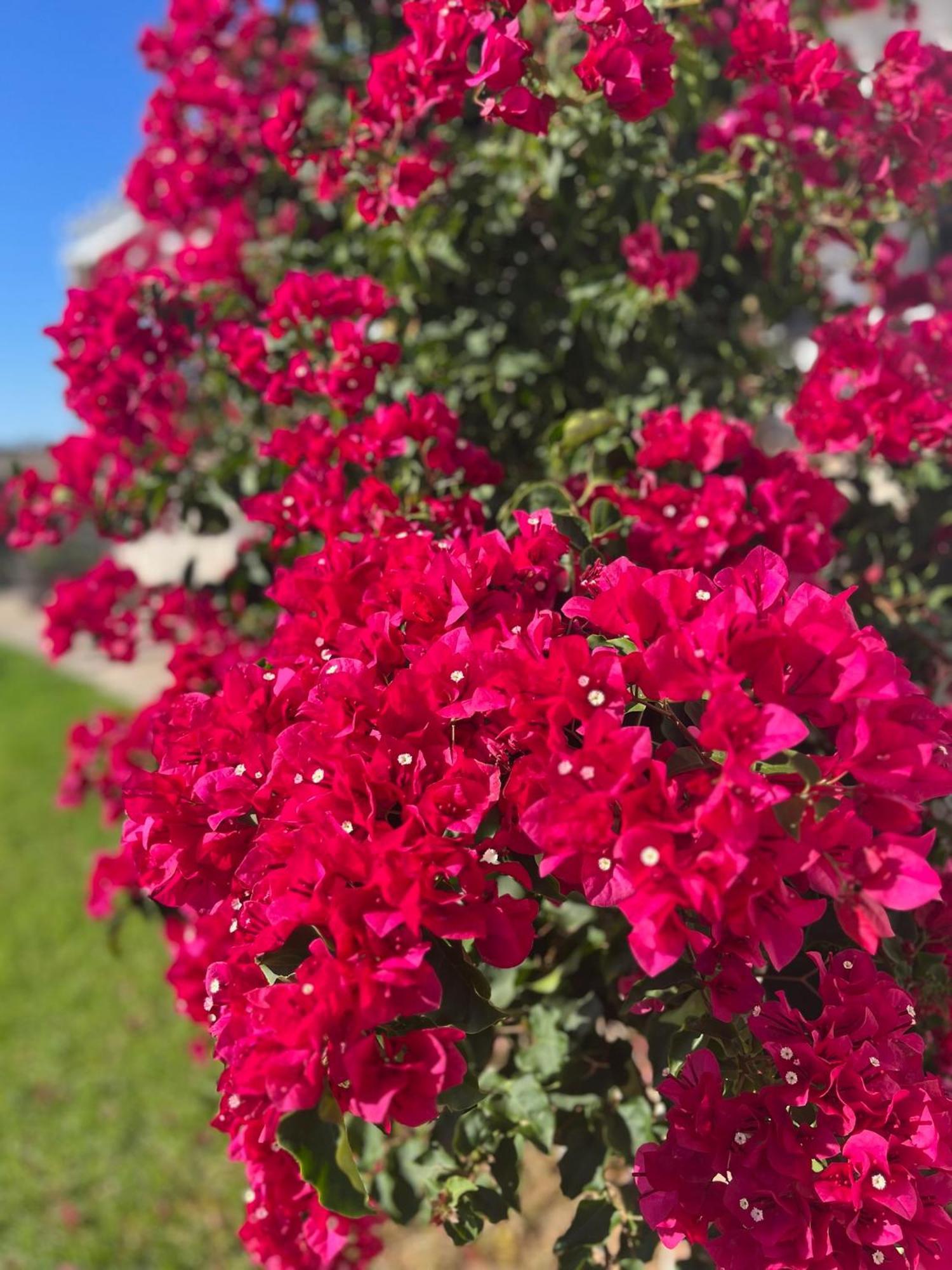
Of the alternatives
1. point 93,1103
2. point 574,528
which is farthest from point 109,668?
point 574,528

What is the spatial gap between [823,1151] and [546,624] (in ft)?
1.50

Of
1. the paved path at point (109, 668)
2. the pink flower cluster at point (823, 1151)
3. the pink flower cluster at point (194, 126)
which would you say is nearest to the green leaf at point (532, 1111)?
the pink flower cluster at point (823, 1151)

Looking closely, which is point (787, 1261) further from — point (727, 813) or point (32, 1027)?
point (32, 1027)

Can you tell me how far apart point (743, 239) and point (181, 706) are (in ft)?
4.20

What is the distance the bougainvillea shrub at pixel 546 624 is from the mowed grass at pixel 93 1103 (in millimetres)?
1240

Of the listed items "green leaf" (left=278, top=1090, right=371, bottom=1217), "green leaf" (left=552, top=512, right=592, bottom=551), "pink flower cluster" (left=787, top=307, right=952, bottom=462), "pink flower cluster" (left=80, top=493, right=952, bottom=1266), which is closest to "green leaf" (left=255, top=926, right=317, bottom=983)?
"pink flower cluster" (left=80, top=493, right=952, bottom=1266)

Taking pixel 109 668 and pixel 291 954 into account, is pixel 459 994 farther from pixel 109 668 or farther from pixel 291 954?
pixel 109 668

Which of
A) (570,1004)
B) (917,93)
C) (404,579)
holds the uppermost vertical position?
(917,93)

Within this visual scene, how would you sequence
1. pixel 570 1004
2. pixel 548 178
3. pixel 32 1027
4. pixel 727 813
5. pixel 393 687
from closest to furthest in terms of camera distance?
pixel 727 813, pixel 393 687, pixel 570 1004, pixel 548 178, pixel 32 1027

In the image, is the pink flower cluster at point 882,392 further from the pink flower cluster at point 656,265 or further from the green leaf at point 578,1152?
the green leaf at point 578,1152

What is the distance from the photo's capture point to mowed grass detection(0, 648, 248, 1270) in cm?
252

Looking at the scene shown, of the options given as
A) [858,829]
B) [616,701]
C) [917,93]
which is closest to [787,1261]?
[858,829]

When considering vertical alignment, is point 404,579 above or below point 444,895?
above

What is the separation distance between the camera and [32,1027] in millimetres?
3475
